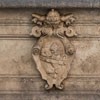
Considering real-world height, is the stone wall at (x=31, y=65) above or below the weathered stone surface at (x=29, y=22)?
below

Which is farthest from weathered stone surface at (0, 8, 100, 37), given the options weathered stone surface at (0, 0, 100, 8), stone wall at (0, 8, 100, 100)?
weathered stone surface at (0, 0, 100, 8)

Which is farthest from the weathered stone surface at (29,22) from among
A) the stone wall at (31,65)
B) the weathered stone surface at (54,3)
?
the weathered stone surface at (54,3)

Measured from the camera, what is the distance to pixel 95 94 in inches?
129

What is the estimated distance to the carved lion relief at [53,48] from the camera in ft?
10.4

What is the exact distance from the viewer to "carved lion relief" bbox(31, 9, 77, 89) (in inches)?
124

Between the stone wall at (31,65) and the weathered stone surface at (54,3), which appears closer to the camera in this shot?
the weathered stone surface at (54,3)

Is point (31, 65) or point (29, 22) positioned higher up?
point (29, 22)

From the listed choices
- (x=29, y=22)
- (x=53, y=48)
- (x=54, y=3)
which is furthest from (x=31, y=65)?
(x=54, y=3)

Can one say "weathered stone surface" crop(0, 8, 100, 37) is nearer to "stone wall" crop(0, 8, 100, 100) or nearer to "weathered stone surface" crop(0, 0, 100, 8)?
"stone wall" crop(0, 8, 100, 100)

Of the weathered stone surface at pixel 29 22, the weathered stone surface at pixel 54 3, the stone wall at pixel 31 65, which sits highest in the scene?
the weathered stone surface at pixel 54 3

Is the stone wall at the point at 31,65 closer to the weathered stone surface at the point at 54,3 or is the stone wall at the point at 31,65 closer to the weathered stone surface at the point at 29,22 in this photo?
the weathered stone surface at the point at 29,22

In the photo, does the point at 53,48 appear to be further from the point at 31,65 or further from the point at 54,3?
the point at 54,3

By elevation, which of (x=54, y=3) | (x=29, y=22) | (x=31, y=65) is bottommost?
(x=31, y=65)

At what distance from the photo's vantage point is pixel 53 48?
3.16 meters
